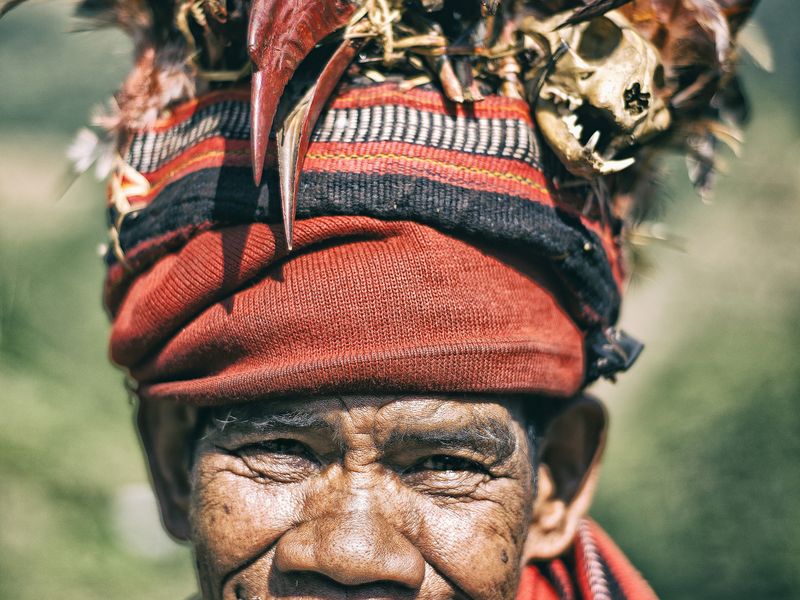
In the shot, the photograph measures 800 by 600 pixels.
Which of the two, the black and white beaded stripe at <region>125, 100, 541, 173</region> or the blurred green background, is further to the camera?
the blurred green background

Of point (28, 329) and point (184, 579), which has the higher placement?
point (28, 329)

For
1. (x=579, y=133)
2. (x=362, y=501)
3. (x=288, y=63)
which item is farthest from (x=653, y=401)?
(x=288, y=63)

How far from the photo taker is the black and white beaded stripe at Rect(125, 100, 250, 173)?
227 cm

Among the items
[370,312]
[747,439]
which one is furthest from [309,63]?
[747,439]

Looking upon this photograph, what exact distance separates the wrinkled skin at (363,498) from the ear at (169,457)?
18 cm

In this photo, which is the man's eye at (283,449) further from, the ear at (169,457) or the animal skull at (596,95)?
the animal skull at (596,95)

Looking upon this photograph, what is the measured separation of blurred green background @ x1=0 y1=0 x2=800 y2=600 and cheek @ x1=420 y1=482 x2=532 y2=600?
8.31ft

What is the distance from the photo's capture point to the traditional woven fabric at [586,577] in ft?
8.50

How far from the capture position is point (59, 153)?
6371mm

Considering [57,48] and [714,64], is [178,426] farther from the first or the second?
[57,48]

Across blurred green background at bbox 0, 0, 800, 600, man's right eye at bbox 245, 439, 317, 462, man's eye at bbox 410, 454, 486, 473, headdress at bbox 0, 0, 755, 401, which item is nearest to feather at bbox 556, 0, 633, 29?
headdress at bbox 0, 0, 755, 401

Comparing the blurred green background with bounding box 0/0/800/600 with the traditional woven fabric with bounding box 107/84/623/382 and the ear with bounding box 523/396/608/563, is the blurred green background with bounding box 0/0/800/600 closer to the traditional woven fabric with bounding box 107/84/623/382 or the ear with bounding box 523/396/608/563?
the ear with bounding box 523/396/608/563

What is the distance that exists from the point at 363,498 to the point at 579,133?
945mm

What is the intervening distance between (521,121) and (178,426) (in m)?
1.18
